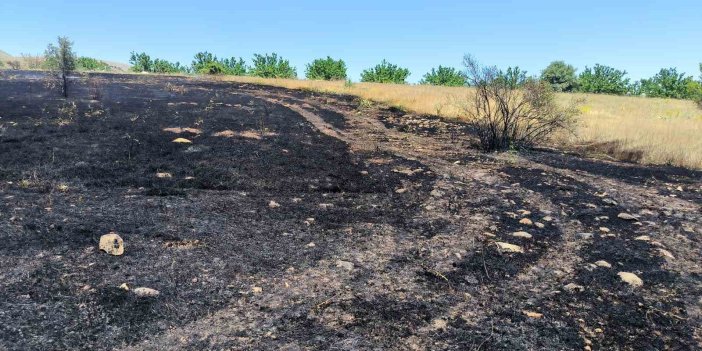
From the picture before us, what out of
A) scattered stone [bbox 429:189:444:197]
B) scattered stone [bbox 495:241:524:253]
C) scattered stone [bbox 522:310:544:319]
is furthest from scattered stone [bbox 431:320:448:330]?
scattered stone [bbox 429:189:444:197]

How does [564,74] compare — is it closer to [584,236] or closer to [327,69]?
[327,69]

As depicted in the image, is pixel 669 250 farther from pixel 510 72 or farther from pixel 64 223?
pixel 510 72

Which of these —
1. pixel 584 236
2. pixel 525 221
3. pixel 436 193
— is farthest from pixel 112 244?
pixel 584 236

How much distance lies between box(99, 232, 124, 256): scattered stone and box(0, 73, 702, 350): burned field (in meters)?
0.08

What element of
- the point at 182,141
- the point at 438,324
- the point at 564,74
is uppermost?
the point at 564,74

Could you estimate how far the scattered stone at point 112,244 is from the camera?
356 cm

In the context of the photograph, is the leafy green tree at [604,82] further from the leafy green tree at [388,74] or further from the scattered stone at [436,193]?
the scattered stone at [436,193]

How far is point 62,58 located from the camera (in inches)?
627

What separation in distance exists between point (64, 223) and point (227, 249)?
5.59 ft

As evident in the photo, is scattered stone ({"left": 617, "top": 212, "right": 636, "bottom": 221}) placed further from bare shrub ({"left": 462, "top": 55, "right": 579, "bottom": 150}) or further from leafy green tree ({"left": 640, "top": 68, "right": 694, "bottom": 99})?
leafy green tree ({"left": 640, "top": 68, "right": 694, "bottom": 99})

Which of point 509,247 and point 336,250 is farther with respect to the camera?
point 509,247

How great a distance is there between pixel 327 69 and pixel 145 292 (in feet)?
172

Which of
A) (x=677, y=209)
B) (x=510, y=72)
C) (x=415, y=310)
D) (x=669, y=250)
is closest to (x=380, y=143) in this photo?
(x=510, y=72)

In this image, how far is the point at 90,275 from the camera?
3.19m
